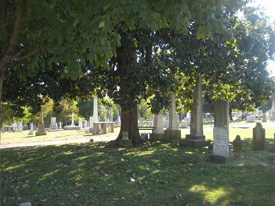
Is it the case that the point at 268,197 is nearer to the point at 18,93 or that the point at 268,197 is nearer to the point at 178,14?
the point at 178,14

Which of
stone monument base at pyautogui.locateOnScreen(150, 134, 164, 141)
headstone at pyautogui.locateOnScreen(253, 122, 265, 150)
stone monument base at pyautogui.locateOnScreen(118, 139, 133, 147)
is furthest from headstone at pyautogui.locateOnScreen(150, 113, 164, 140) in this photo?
headstone at pyautogui.locateOnScreen(253, 122, 265, 150)

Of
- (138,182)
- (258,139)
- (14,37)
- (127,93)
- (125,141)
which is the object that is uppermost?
(14,37)

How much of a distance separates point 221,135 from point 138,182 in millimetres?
3673

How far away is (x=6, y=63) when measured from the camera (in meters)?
3.75

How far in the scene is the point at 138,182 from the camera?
5484mm

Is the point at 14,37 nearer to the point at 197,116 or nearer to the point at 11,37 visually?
the point at 11,37

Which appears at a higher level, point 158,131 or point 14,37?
point 14,37

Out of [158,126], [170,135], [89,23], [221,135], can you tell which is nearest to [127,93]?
[221,135]

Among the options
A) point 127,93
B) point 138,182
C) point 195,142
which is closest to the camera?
point 138,182

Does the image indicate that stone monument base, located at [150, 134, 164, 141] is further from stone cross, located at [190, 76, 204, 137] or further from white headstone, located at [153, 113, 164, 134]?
stone cross, located at [190, 76, 204, 137]

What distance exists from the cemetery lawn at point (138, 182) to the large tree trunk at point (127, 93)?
10.2ft

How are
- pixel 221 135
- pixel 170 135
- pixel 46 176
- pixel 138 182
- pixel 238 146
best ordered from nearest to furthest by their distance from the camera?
pixel 138 182 → pixel 46 176 → pixel 221 135 → pixel 238 146 → pixel 170 135

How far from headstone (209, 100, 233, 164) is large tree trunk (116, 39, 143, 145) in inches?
157

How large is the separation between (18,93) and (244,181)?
31.1 feet
